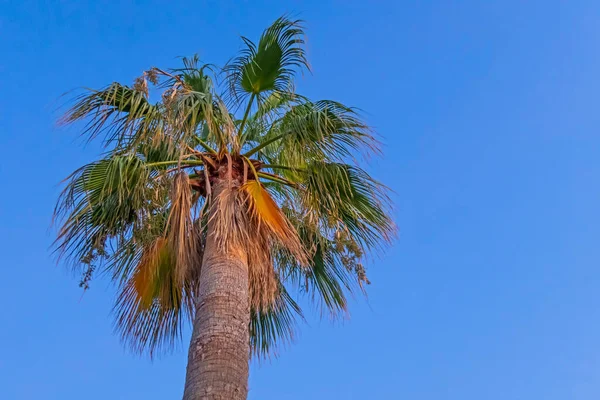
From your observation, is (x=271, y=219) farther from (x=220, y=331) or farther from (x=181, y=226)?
(x=220, y=331)

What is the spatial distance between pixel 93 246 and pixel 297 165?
2352 mm

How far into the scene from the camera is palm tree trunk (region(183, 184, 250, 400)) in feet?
18.4

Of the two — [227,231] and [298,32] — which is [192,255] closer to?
[227,231]

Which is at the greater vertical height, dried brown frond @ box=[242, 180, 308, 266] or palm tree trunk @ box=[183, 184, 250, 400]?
dried brown frond @ box=[242, 180, 308, 266]

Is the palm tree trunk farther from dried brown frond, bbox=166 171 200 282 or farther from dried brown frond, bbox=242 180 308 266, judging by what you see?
dried brown frond, bbox=242 180 308 266

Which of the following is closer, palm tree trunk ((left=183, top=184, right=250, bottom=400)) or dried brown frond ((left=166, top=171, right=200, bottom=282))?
palm tree trunk ((left=183, top=184, right=250, bottom=400))

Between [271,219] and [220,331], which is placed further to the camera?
[271,219]

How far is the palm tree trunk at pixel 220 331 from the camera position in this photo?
5.61 m

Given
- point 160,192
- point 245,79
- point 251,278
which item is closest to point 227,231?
point 251,278

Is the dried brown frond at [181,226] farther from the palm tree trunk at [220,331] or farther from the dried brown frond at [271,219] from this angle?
the dried brown frond at [271,219]

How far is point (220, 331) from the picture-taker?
6.01 meters

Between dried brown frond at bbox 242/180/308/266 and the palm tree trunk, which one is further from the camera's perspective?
dried brown frond at bbox 242/180/308/266

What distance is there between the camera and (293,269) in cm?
921

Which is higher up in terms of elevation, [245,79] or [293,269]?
[245,79]
